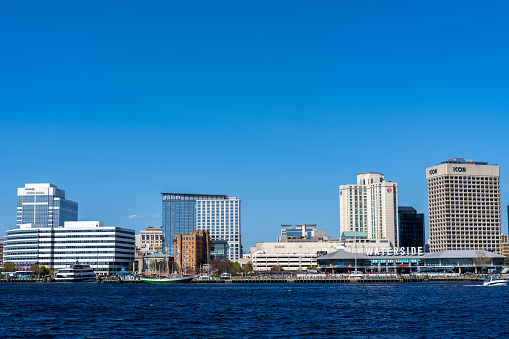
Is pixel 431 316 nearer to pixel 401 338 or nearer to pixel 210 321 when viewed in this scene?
pixel 401 338

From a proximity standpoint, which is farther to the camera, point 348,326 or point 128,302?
point 128,302

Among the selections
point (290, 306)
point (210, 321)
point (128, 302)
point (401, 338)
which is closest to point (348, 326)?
point (401, 338)

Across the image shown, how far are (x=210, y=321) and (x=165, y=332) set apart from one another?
494 inches

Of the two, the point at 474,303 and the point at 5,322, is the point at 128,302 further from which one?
the point at 474,303

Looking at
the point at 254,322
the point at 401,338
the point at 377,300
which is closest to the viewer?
the point at 401,338

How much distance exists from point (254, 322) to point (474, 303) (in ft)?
163

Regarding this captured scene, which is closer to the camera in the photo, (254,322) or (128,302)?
(254,322)

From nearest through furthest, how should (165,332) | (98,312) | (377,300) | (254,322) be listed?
(165,332) < (254,322) < (98,312) < (377,300)

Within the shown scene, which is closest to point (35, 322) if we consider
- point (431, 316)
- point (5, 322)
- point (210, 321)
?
point (5, 322)

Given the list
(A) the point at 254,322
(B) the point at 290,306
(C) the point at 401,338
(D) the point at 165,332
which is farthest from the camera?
(B) the point at 290,306

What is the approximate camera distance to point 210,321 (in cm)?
9344

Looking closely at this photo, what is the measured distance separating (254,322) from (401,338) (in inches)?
901

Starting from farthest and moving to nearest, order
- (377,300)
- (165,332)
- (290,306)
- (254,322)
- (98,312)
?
(377,300), (290,306), (98,312), (254,322), (165,332)

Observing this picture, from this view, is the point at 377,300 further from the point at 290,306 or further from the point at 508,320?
the point at 508,320
